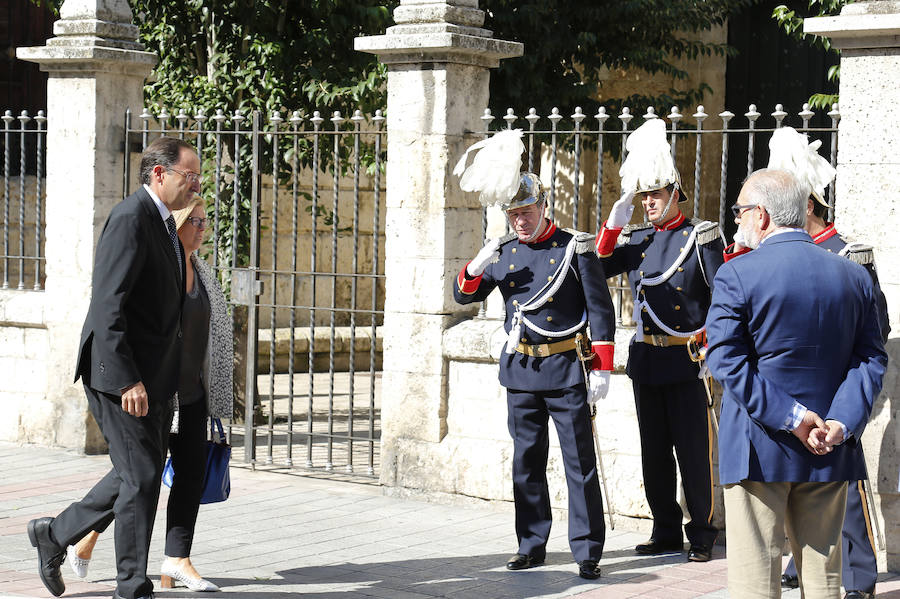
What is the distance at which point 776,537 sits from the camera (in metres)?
4.43

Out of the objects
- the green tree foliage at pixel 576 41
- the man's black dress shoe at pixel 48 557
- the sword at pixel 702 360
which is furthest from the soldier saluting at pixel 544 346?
the green tree foliage at pixel 576 41

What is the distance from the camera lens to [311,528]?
24.4ft

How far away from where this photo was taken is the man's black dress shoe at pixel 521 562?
654 centimetres

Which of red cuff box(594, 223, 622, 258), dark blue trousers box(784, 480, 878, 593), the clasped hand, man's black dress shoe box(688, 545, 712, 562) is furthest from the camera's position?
red cuff box(594, 223, 622, 258)

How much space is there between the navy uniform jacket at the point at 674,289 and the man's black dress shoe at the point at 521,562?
1.04 metres

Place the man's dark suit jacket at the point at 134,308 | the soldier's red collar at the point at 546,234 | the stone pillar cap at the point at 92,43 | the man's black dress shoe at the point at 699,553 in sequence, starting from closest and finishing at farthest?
the man's dark suit jacket at the point at 134,308, the soldier's red collar at the point at 546,234, the man's black dress shoe at the point at 699,553, the stone pillar cap at the point at 92,43

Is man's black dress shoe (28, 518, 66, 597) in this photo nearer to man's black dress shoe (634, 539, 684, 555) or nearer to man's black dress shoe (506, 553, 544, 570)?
man's black dress shoe (506, 553, 544, 570)

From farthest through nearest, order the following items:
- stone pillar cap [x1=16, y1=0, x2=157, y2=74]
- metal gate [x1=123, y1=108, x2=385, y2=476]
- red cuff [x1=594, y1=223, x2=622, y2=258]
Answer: stone pillar cap [x1=16, y1=0, x2=157, y2=74] → metal gate [x1=123, y1=108, x2=385, y2=476] → red cuff [x1=594, y1=223, x2=622, y2=258]

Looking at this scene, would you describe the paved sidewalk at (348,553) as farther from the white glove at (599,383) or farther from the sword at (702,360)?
the white glove at (599,383)

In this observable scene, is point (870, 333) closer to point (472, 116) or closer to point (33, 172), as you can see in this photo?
point (472, 116)

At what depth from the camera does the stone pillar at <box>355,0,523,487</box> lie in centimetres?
807

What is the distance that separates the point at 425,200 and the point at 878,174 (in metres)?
2.69

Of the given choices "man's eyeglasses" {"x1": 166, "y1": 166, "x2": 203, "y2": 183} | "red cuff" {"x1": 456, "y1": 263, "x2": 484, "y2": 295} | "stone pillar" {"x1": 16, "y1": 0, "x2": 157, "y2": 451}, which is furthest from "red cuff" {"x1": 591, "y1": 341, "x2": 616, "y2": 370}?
"stone pillar" {"x1": 16, "y1": 0, "x2": 157, "y2": 451}

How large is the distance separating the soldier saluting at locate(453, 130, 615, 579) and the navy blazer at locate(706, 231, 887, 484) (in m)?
2.00
